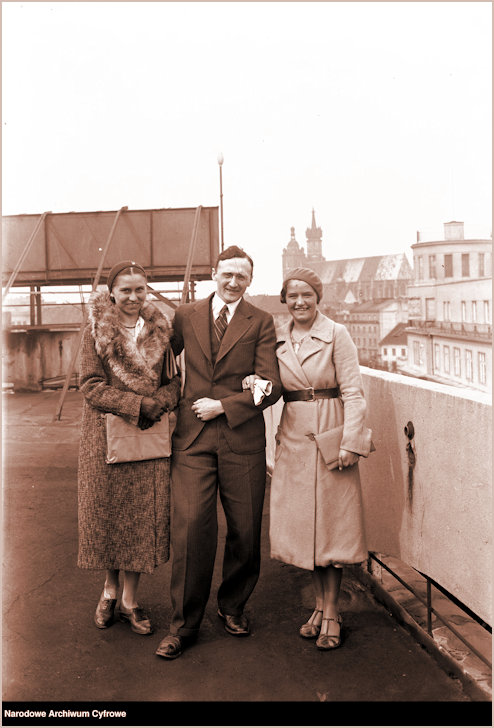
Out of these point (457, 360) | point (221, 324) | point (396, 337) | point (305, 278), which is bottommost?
point (457, 360)

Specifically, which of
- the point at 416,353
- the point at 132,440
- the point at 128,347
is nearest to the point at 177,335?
the point at 128,347

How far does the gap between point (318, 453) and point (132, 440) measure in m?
0.97

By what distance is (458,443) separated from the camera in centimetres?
297

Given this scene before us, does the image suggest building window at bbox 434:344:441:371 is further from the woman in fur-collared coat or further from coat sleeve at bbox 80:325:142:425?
coat sleeve at bbox 80:325:142:425

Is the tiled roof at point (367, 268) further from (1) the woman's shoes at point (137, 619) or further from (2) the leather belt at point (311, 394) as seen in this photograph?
(1) the woman's shoes at point (137, 619)

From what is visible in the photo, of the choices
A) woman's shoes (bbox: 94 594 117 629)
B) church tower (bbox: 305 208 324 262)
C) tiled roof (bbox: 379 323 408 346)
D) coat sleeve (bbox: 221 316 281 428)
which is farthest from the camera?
church tower (bbox: 305 208 324 262)

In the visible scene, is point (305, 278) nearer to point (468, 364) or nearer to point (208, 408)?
point (208, 408)

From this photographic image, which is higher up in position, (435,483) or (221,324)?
(221,324)

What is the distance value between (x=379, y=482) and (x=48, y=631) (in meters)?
2.11

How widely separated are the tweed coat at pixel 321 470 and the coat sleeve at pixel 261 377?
0.10 meters

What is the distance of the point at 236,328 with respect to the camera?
333 cm

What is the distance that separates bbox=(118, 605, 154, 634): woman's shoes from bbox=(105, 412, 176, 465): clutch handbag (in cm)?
83

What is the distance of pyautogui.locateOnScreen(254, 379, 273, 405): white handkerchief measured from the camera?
3217 mm

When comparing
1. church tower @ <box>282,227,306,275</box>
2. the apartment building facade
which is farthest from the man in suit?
church tower @ <box>282,227,306,275</box>
